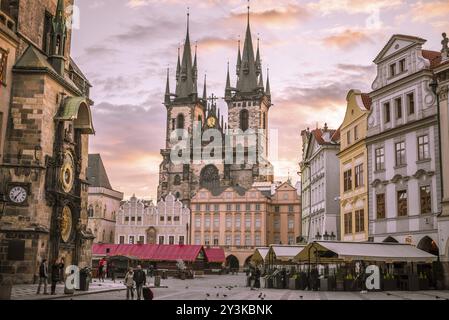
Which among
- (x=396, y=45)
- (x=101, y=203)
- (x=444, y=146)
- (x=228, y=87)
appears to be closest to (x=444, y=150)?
(x=444, y=146)

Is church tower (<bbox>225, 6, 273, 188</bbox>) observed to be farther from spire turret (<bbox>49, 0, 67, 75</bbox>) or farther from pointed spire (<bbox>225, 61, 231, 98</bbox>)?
spire turret (<bbox>49, 0, 67, 75</bbox>)

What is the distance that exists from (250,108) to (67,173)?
9831cm

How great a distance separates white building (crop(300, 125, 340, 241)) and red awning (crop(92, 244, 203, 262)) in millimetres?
17741

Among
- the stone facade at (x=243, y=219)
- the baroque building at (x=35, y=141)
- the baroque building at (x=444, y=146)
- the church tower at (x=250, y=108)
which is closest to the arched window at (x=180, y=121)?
the church tower at (x=250, y=108)

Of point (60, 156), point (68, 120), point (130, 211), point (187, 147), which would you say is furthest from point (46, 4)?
point (187, 147)

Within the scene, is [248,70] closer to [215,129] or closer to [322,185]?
[215,129]

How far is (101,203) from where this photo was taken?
350ft

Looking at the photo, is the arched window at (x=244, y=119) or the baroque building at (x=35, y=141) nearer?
the baroque building at (x=35, y=141)

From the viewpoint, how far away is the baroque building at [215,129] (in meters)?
119

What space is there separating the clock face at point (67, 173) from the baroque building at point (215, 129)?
83.7 metres

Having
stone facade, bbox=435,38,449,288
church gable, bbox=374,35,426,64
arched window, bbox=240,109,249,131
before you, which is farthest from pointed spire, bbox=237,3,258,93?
stone facade, bbox=435,38,449,288

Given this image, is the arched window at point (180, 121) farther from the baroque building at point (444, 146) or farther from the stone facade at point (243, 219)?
the baroque building at point (444, 146)

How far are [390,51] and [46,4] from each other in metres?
21.8

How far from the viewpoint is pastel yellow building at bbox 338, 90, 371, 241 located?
41.2m
